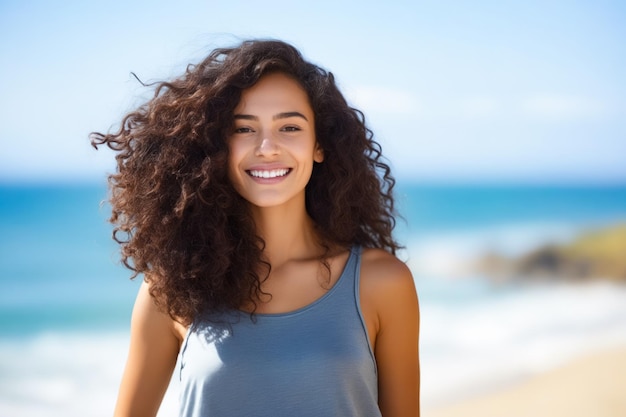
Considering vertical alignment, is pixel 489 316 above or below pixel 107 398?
above

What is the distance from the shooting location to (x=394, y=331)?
287 cm

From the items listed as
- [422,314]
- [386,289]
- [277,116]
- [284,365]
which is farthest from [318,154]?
[422,314]

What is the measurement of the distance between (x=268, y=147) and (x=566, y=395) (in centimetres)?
487

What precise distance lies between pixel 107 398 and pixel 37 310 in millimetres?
3759

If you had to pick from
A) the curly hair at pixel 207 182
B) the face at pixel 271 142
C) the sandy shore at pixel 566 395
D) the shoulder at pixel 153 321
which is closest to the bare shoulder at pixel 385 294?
the curly hair at pixel 207 182

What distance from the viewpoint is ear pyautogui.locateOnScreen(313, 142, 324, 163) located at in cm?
303

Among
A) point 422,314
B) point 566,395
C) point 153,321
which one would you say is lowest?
point 153,321

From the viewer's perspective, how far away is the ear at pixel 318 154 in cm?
303

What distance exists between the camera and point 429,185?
1086 inches

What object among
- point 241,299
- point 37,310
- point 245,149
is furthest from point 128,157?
point 37,310

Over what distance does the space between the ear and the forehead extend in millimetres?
179

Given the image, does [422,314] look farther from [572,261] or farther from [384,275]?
[384,275]

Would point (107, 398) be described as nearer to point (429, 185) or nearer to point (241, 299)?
point (241, 299)

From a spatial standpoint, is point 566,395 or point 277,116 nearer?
point 277,116
